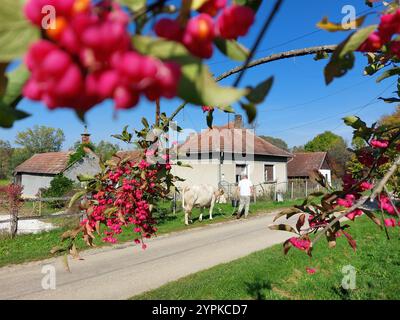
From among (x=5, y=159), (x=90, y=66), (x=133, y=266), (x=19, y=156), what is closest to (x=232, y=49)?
(x=90, y=66)

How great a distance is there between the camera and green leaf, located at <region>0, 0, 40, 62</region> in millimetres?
518

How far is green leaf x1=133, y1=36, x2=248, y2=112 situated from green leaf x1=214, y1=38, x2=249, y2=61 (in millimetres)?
144

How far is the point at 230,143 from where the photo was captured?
21891 mm

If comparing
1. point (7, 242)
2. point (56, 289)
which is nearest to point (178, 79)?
point (56, 289)

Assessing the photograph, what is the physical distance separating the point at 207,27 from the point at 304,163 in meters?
36.7

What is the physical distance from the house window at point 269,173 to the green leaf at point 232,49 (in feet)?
79.1

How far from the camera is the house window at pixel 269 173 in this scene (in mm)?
24517

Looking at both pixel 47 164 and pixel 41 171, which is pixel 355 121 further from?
pixel 47 164

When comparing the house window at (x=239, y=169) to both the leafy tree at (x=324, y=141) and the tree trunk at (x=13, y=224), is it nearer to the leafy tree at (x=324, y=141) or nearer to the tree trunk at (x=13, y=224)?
the tree trunk at (x=13, y=224)

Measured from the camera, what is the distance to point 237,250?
964 cm

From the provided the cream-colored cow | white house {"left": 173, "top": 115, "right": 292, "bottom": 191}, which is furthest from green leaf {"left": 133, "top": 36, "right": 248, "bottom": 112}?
white house {"left": 173, "top": 115, "right": 292, "bottom": 191}

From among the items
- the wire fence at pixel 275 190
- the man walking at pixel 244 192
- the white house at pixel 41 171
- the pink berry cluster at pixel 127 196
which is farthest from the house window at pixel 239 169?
the pink berry cluster at pixel 127 196
